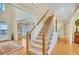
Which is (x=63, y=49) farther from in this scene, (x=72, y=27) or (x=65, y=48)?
(x=72, y=27)

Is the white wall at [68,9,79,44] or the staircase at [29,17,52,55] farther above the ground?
the white wall at [68,9,79,44]

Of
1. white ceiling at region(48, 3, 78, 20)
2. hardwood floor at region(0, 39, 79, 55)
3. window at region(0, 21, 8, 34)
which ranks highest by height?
white ceiling at region(48, 3, 78, 20)

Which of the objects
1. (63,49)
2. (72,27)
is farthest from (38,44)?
(72,27)

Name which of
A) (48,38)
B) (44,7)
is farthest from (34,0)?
(48,38)

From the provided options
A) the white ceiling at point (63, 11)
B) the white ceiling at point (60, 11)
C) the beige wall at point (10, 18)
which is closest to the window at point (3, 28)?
the beige wall at point (10, 18)

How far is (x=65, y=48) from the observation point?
6.79 feet

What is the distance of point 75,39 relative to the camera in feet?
7.52

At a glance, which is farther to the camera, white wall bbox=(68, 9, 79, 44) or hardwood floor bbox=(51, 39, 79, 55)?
white wall bbox=(68, 9, 79, 44)

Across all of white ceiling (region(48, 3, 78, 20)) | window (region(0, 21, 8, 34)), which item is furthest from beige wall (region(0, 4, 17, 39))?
white ceiling (region(48, 3, 78, 20))

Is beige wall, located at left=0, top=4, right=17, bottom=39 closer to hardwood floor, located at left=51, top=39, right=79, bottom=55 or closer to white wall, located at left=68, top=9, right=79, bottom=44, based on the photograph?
hardwood floor, located at left=51, top=39, right=79, bottom=55

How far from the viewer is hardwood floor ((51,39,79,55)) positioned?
6.21ft

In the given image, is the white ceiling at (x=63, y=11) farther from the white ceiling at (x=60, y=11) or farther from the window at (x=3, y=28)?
the window at (x=3, y=28)

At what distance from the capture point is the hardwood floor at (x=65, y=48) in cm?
189
